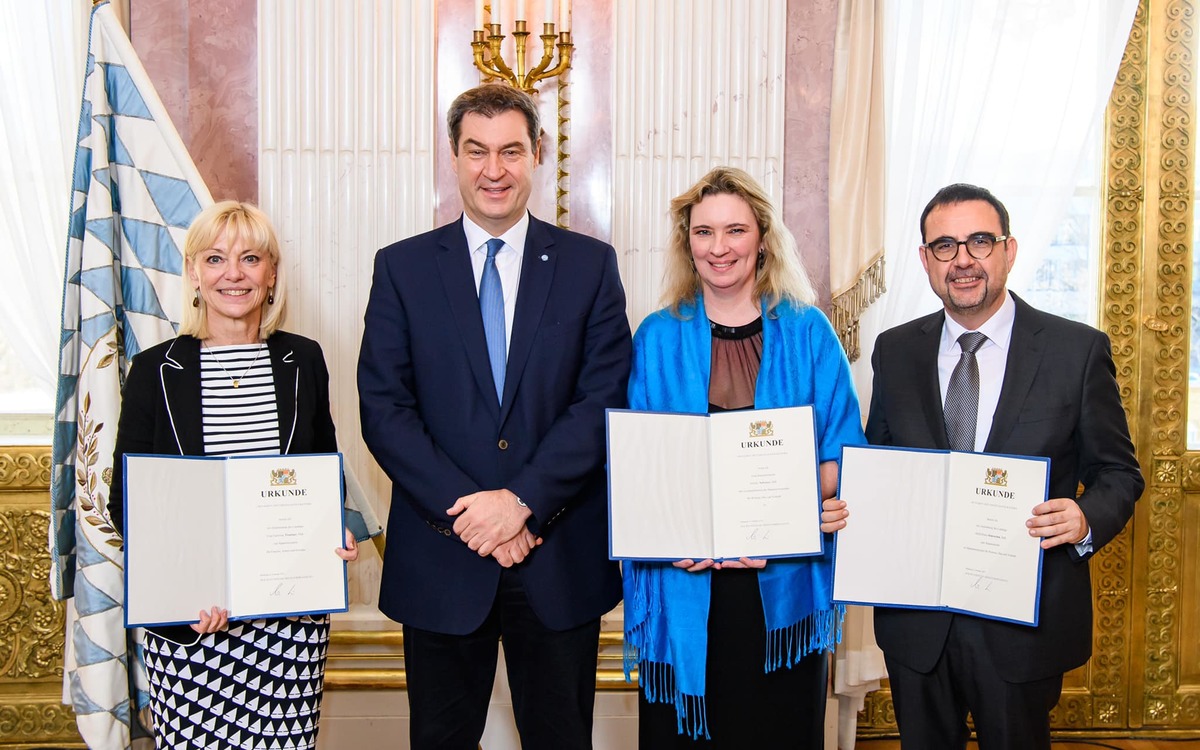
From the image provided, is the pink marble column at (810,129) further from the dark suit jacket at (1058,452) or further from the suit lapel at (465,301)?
the suit lapel at (465,301)

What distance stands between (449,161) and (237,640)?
1899 millimetres

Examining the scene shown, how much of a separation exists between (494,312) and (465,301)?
0.25ft

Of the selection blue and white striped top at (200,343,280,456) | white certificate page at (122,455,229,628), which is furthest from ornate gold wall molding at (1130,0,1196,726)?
white certificate page at (122,455,229,628)

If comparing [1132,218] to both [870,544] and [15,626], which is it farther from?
[15,626]

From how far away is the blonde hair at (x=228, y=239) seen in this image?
1.97 meters

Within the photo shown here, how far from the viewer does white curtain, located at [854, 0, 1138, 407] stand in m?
3.28

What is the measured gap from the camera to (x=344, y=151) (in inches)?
124

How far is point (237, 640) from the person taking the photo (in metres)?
1.91

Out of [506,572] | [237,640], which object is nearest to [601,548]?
[506,572]

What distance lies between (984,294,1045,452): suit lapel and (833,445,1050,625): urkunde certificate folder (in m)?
0.09

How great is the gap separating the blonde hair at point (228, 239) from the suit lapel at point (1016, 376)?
1.59m

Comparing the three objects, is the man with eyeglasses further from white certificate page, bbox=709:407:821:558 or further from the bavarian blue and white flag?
the bavarian blue and white flag

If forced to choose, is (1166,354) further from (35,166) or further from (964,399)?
(35,166)
